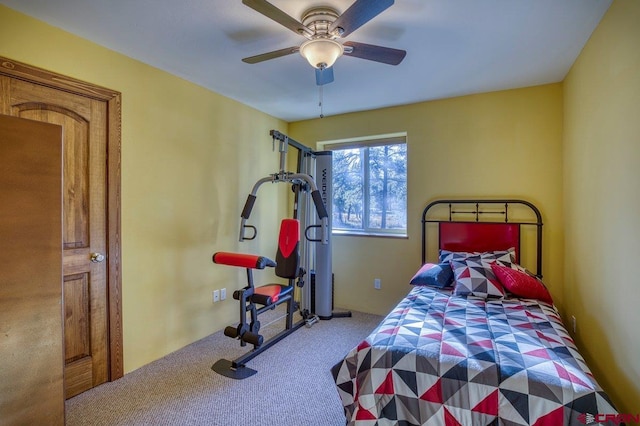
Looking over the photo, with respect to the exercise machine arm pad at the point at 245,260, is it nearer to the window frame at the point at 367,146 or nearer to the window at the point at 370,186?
the window frame at the point at 367,146

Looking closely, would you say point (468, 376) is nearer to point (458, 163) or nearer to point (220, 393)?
point (220, 393)

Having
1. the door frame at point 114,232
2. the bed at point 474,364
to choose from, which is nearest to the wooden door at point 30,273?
the door frame at point 114,232

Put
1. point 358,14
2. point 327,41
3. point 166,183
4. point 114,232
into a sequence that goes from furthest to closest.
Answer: point 166,183, point 114,232, point 327,41, point 358,14

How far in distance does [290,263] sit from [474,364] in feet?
6.28

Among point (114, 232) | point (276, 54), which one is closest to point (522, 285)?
point (276, 54)

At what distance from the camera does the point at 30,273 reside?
137 centimetres

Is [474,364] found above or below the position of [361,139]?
below

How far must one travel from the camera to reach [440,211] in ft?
11.1

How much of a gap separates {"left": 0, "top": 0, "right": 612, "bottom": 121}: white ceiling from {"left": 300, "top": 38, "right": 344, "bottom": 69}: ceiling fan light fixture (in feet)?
0.75

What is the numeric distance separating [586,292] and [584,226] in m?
0.49

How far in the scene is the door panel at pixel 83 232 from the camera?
6.98 ft

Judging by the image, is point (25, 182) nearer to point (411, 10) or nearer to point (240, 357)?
point (240, 357)

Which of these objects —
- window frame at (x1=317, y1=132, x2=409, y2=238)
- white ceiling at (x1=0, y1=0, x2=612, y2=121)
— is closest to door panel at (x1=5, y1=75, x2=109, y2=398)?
white ceiling at (x1=0, y1=0, x2=612, y2=121)

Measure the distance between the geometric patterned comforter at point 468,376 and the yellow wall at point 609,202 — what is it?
327 mm
